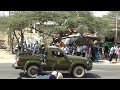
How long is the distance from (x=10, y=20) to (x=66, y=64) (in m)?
12.0

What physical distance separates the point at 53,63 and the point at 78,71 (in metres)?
1.12

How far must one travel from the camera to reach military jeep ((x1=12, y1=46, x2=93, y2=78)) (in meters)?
13.6

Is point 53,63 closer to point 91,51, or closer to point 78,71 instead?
point 78,71

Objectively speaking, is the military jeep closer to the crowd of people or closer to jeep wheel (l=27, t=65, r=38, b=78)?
jeep wheel (l=27, t=65, r=38, b=78)

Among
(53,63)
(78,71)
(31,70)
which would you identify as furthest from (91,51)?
(31,70)

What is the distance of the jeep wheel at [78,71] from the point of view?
1395 centimetres

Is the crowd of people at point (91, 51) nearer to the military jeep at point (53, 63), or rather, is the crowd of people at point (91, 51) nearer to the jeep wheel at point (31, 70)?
the military jeep at point (53, 63)

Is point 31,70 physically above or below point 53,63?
below

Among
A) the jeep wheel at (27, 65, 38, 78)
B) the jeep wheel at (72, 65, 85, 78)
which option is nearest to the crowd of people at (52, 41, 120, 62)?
the jeep wheel at (72, 65, 85, 78)

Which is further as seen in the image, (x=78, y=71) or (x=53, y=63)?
(x=78, y=71)

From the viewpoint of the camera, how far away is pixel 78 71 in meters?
14.0
